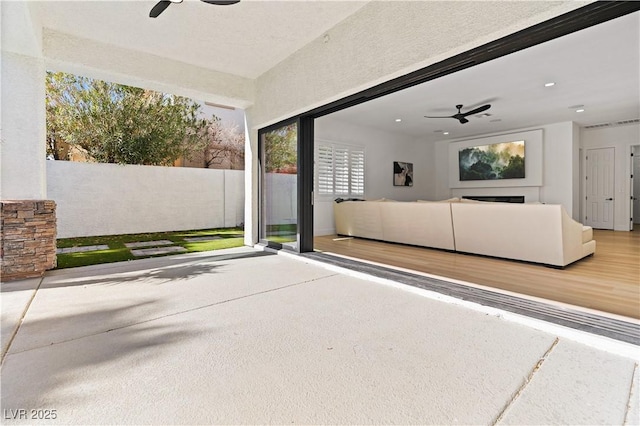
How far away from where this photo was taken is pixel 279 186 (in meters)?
5.19

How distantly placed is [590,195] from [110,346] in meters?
11.0

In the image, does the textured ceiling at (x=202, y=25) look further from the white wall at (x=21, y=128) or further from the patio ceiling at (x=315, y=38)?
the white wall at (x=21, y=128)

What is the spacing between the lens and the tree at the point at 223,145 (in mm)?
11273

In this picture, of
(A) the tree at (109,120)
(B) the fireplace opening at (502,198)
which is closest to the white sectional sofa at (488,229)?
(B) the fireplace opening at (502,198)

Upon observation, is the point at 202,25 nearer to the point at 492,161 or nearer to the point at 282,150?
the point at 282,150

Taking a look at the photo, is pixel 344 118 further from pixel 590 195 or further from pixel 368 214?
pixel 590 195

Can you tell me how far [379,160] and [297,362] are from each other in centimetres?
764

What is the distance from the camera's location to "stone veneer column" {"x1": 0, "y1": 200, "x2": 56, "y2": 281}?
128 inches

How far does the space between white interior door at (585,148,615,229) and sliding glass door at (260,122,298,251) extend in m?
8.51

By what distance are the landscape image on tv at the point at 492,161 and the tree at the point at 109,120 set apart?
8.53 m

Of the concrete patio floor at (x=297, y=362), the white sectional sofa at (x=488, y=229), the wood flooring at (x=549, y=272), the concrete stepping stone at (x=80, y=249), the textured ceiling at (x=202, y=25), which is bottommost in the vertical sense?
the concrete patio floor at (x=297, y=362)

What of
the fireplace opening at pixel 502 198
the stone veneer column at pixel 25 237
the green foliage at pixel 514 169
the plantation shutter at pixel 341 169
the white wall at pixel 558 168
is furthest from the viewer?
the fireplace opening at pixel 502 198

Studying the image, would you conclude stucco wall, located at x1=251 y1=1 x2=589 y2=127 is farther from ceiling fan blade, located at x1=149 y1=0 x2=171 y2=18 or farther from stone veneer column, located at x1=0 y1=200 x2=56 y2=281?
stone veneer column, located at x1=0 y1=200 x2=56 y2=281

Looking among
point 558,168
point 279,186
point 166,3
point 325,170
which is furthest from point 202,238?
point 558,168
